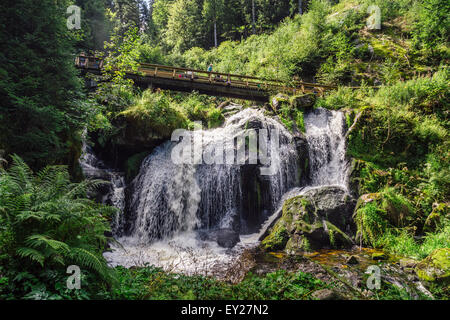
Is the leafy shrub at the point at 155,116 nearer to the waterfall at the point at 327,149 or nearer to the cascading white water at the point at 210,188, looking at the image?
the cascading white water at the point at 210,188

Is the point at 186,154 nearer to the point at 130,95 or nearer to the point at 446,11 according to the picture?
the point at 130,95

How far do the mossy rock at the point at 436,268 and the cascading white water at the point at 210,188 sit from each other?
4.39 metres

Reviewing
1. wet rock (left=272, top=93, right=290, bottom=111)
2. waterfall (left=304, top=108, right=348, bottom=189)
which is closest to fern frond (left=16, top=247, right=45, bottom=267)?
waterfall (left=304, top=108, right=348, bottom=189)

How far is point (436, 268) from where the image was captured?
15.7 ft

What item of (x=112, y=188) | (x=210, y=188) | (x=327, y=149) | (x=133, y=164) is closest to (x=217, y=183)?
(x=210, y=188)

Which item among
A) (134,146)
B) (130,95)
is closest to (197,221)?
(134,146)

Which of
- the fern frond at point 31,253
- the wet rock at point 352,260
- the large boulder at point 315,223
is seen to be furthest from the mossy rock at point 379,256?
the fern frond at point 31,253

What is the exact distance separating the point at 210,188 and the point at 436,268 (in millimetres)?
7297

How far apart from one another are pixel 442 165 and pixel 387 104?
373 centimetres

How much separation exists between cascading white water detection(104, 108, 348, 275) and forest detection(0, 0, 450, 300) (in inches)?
2.4

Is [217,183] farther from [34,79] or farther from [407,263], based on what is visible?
[34,79]

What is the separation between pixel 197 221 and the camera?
9.52 metres

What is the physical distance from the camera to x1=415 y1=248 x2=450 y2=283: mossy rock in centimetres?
463

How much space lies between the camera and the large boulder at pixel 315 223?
7.08 m
